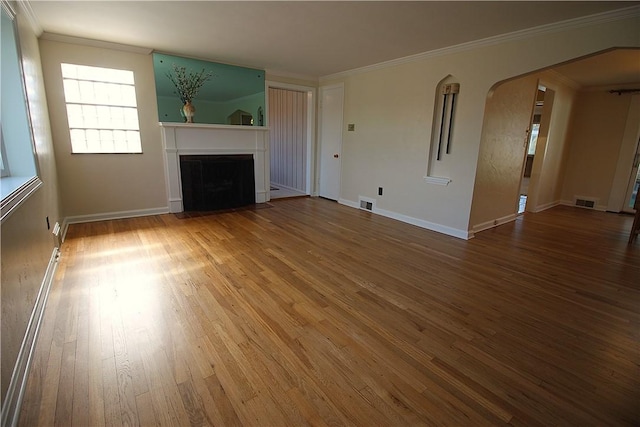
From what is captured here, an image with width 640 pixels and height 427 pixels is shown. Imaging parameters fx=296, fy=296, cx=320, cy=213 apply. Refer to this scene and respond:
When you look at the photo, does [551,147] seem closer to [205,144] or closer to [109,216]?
[205,144]

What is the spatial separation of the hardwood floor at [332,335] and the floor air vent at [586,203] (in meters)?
3.51

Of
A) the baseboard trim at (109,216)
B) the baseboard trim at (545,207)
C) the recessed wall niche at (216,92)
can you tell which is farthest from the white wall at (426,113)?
the baseboard trim at (109,216)

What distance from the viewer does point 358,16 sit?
2.94 m

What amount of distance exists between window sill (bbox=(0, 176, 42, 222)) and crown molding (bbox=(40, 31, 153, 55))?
7.58ft

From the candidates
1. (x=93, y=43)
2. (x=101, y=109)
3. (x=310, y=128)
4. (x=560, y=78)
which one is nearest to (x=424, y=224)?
(x=310, y=128)

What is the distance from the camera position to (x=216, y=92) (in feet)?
16.8

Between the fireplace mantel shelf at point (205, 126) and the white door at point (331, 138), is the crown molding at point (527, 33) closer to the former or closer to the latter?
the white door at point (331, 138)

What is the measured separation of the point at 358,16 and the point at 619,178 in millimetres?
6552

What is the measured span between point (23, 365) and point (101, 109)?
3.74 meters

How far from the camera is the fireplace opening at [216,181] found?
4.90 meters

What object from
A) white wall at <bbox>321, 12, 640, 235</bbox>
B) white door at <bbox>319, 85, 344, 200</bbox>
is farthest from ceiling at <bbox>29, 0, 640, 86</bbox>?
white door at <bbox>319, 85, 344, 200</bbox>

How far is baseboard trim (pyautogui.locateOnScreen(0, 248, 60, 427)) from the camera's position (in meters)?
1.27

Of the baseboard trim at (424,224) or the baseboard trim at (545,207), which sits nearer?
the baseboard trim at (424,224)

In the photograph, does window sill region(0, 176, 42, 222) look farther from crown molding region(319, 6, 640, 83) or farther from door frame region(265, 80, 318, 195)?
crown molding region(319, 6, 640, 83)
